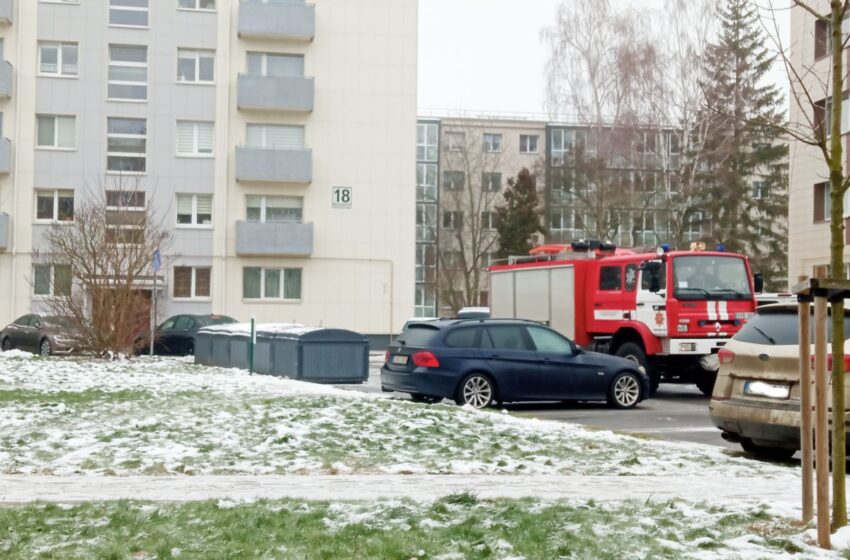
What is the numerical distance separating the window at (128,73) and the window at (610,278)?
2823 centimetres

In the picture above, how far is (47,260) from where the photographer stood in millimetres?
32562

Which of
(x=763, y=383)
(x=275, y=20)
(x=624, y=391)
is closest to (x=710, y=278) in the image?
(x=624, y=391)

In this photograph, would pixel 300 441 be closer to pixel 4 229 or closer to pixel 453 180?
pixel 4 229

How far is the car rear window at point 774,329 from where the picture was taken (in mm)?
11945

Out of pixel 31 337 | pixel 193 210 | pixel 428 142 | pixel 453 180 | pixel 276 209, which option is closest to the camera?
pixel 31 337

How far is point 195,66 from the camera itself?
48375 mm

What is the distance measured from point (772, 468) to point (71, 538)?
6.60 metres

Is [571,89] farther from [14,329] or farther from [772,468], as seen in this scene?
[772,468]

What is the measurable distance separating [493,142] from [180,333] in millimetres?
50185

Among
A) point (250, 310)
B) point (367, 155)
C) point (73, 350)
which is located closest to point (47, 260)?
point (73, 350)

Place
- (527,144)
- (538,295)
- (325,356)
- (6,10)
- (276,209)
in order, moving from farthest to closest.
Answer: (527,144)
(276,209)
(6,10)
(538,295)
(325,356)

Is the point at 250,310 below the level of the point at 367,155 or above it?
below

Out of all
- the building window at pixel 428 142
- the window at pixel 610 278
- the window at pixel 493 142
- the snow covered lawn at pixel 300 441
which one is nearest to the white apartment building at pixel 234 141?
the window at pixel 610 278

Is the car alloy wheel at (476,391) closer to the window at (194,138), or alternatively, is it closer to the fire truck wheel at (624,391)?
the fire truck wheel at (624,391)
